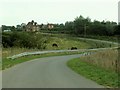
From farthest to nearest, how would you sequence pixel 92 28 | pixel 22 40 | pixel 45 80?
1. pixel 92 28
2. pixel 22 40
3. pixel 45 80

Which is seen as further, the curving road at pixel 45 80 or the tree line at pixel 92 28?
the tree line at pixel 92 28

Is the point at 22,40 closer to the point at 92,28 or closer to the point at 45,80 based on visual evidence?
the point at 45,80

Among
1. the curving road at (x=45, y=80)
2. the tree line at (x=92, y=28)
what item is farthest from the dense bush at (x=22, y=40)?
the curving road at (x=45, y=80)

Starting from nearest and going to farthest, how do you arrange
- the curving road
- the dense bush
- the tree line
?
the curving road
the dense bush
the tree line

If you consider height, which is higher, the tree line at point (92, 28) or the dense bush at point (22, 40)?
the tree line at point (92, 28)

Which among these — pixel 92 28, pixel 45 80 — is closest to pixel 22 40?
pixel 45 80

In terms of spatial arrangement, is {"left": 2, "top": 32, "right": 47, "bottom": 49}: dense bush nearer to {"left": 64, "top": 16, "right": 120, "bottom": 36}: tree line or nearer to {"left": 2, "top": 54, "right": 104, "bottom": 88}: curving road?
{"left": 64, "top": 16, "right": 120, "bottom": 36}: tree line

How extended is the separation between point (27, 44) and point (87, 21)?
80239mm

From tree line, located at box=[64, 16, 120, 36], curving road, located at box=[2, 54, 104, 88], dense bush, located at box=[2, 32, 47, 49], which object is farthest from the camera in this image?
tree line, located at box=[64, 16, 120, 36]

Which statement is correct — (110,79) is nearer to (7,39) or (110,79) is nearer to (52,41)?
(7,39)

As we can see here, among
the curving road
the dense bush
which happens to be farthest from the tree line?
the curving road

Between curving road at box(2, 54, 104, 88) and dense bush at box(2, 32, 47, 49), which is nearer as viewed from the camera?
curving road at box(2, 54, 104, 88)

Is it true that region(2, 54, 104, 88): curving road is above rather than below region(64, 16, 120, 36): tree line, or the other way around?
below

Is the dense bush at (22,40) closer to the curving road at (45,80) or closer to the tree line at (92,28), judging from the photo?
the tree line at (92,28)
